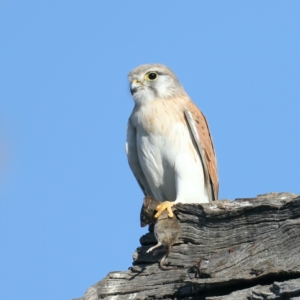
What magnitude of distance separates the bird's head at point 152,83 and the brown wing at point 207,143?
328 mm

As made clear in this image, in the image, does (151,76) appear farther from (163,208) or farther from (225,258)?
(225,258)

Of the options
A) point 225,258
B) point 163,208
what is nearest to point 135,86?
point 163,208

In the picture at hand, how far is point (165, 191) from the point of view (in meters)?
7.44

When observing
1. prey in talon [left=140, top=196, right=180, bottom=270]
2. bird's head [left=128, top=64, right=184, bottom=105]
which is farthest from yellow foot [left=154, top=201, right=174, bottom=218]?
bird's head [left=128, top=64, right=184, bottom=105]

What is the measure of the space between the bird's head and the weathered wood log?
1.93m

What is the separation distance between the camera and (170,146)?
714 centimetres

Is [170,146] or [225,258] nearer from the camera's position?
[225,258]

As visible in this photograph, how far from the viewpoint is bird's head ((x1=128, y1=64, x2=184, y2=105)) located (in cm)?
756

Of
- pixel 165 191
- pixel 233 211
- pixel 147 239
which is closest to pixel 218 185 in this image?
pixel 165 191

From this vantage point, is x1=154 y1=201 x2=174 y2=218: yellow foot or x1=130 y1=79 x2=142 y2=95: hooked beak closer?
x1=154 y1=201 x2=174 y2=218: yellow foot

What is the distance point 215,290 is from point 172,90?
3.15 meters

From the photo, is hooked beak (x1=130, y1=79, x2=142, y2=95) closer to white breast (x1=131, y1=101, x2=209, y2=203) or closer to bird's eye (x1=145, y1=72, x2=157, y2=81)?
bird's eye (x1=145, y1=72, x2=157, y2=81)

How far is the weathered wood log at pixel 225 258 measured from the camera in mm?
4695

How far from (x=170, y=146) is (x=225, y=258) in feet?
7.47
